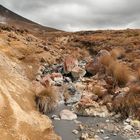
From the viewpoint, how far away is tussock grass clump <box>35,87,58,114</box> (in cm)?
2664

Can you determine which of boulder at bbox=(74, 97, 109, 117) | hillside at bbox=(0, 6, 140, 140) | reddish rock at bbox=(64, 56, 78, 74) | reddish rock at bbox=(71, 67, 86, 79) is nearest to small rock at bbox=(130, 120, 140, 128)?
hillside at bbox=(0, 6, 140, 140)

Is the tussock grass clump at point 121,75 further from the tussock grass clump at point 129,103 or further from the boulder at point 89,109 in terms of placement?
the boulder at point 89,109

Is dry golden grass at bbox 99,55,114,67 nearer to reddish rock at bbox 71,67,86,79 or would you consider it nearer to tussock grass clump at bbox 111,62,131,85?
reddish rock at bbox 71,67,86,79

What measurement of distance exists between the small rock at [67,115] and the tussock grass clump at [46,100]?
0.97 metres

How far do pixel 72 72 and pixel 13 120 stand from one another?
60.4 feet

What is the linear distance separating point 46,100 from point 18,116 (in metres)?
6.18

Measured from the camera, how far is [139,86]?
29.8 meters

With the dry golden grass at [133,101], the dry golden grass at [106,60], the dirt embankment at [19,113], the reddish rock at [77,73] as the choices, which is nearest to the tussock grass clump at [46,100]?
the dirt embankment at [19,113]

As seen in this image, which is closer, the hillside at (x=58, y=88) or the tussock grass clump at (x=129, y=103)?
the hillside at (x=58, y=88)

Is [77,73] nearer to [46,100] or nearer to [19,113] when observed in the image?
[46,100]

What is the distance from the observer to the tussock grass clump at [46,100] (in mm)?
26641

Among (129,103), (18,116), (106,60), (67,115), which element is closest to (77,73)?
(106,60)

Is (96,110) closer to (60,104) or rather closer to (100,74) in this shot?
(60,104)

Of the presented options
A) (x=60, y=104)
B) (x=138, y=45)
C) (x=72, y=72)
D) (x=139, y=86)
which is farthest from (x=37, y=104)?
(x=138, y=45)
